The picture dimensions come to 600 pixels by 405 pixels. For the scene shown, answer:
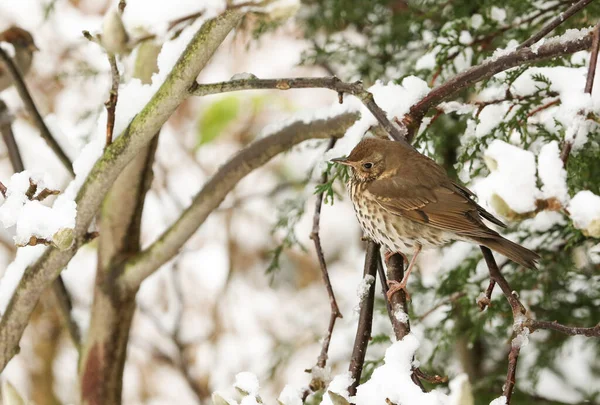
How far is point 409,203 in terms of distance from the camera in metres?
1.74

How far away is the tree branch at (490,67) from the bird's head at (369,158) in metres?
0.16

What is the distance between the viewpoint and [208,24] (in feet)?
3.99

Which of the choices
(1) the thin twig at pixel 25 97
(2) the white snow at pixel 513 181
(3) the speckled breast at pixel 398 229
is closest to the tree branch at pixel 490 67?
(3) the speckled breast at pixel 398 229

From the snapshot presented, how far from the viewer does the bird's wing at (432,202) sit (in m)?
1.58

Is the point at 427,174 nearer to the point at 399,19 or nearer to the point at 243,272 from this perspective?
the point at 399,19

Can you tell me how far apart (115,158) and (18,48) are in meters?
0.92

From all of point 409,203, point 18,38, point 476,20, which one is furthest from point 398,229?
point 18,38

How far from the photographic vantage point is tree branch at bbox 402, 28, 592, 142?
48.6 inches

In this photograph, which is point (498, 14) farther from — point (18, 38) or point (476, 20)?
point (18, 38)

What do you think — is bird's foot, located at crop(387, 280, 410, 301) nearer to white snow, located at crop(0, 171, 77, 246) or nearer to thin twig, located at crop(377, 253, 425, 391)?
thin twig, located at crop(377, 253, 425, 391)

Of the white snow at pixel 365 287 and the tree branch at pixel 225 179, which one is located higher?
the tree branch at pixel 225 179

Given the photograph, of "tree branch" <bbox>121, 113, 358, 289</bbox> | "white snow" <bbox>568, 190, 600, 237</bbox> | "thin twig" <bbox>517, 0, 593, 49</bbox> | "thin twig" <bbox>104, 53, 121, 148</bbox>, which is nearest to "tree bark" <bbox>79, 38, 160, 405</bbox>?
"tree branch" <bbox>121, 113, 358, 289</bbox>

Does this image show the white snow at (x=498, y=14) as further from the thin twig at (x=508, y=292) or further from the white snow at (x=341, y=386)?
the white snow at (x=341, y=386)

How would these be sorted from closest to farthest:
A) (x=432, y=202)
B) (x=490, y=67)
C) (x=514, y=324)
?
(x=514, y=324) → (x=490, y=67) → (x=432, y=202)
